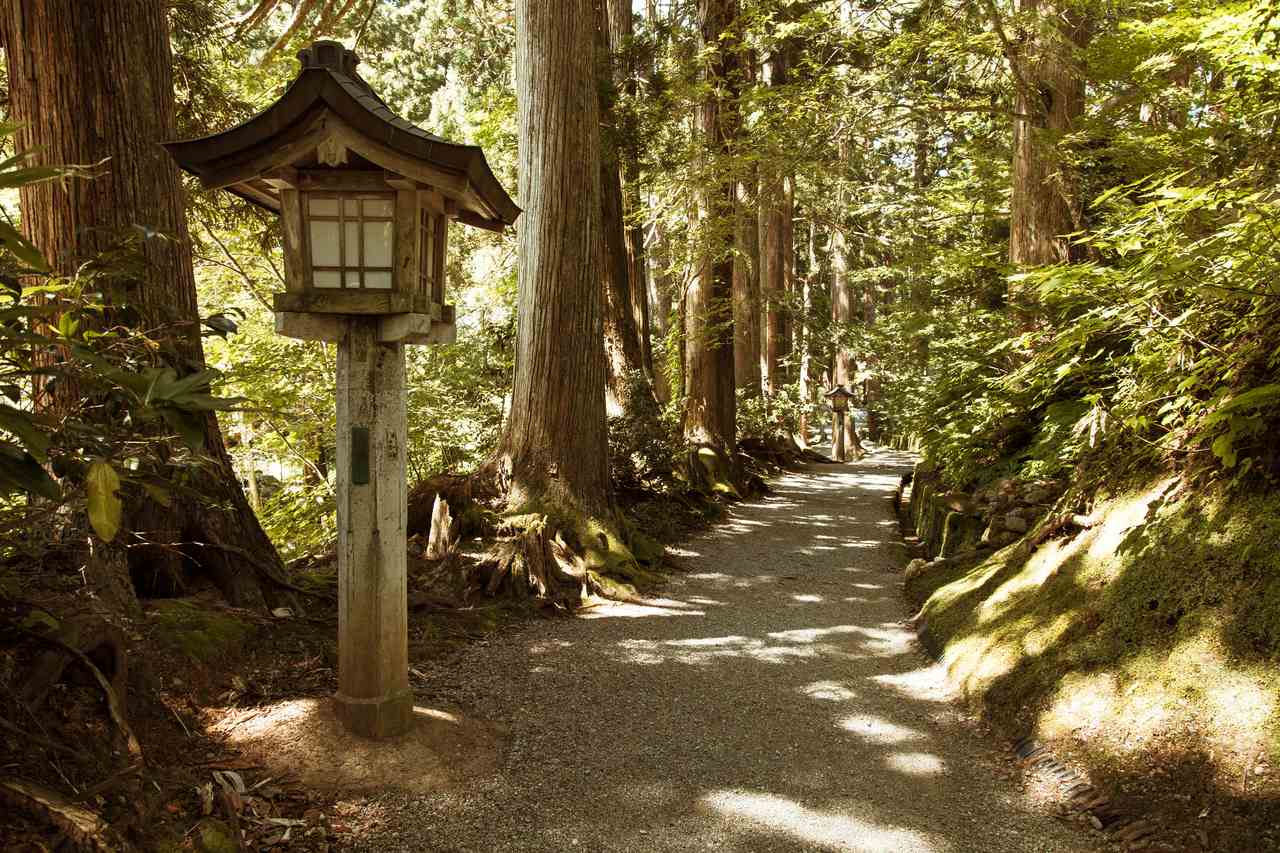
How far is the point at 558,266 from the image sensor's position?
28.5 feet

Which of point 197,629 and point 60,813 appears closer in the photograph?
point 60,813

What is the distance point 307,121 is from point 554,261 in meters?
4.85

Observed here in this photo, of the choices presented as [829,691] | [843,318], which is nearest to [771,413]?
[843,318]

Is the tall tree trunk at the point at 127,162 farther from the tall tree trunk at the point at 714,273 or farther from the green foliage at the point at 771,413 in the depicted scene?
the green foliage at the point at 771,413

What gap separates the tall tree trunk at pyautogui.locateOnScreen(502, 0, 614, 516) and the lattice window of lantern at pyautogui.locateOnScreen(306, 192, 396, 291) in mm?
4563

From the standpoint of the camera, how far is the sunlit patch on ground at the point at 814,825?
11.9 ft

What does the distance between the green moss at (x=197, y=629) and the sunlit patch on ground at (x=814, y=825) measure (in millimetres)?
2790

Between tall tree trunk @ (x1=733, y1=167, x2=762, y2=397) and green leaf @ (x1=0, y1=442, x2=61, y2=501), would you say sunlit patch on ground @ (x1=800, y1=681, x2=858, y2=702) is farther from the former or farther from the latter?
tall tree trunk @ (x1=733, y1=167, x2=762, y2=397)

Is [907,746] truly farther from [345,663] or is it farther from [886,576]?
[886,576]

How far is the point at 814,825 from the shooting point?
3.81 metres

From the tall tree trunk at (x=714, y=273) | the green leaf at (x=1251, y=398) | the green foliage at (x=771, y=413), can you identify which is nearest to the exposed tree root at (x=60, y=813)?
the green leaf at (x=1251, y=398)

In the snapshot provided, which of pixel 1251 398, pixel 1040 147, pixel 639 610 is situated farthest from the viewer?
pixel 1040 147

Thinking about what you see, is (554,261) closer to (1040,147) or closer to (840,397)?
(1040,147)

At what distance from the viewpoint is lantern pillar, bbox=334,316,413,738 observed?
4160 mm
